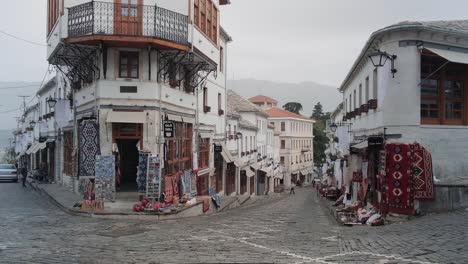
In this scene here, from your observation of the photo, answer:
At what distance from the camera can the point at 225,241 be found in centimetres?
1134

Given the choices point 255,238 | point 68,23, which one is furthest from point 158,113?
point 255,238

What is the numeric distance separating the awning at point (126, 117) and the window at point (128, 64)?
1.49 m

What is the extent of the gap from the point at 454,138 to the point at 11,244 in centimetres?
1327

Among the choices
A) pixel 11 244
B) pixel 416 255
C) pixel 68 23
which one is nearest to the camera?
pixel 416 255

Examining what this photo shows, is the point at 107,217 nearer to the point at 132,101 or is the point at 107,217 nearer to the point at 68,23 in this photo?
the point at 132,101

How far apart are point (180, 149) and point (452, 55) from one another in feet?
38.2

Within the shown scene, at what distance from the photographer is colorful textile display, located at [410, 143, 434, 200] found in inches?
570

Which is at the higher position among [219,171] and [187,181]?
[187,181]

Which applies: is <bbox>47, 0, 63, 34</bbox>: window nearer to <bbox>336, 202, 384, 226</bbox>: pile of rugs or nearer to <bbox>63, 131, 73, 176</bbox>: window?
<bbox>63, 131, 73, 176</bbox>: window

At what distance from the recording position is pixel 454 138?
1594 cm

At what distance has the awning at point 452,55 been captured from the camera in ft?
47.2

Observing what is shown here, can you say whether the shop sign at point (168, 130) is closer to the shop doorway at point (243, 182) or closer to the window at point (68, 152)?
the window at point (68, 152)

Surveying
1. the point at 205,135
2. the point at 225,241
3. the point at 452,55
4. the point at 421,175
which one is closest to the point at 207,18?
the point at 205,135

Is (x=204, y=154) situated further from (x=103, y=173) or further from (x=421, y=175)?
(x=421, y=175)
